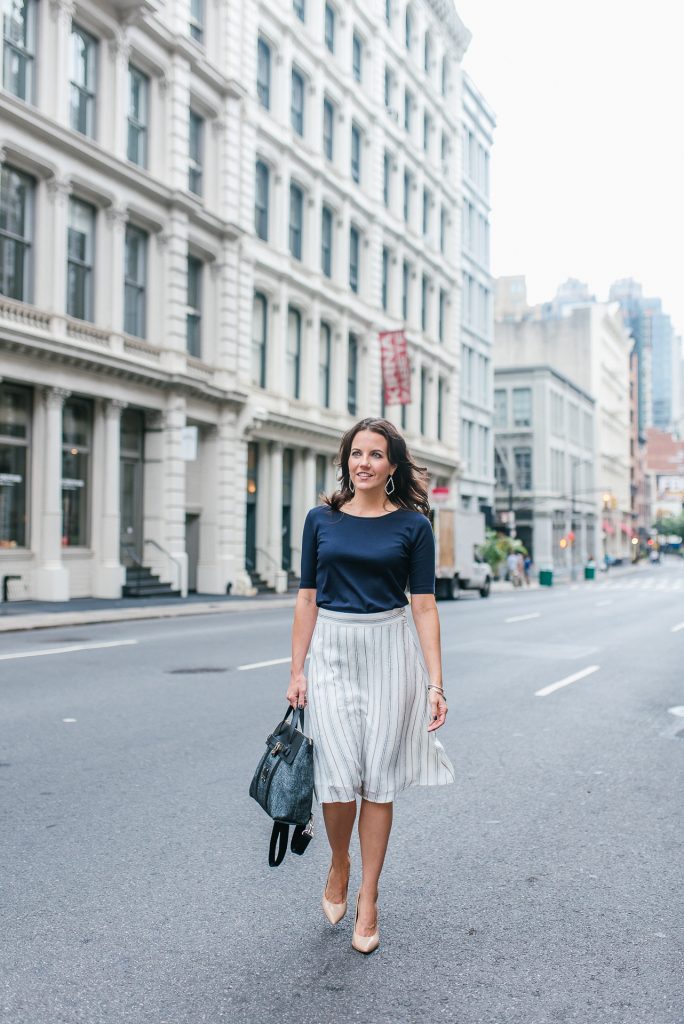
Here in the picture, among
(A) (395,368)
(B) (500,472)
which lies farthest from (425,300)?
(B) (500,472)

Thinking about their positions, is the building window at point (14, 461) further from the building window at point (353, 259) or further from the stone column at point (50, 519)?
the building window at point (353, 259)

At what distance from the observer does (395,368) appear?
3841 cm

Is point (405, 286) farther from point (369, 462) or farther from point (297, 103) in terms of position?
point (369, 462)

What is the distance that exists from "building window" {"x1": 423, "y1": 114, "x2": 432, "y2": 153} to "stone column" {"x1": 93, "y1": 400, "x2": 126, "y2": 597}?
2839cm

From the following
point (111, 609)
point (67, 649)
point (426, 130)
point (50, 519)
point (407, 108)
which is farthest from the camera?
point (426, 130)

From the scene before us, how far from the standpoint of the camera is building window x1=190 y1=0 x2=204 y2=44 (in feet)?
95.8

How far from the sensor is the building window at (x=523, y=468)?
247 ft

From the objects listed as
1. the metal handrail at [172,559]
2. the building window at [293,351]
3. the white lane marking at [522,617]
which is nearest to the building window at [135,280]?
the metal handrail at [172,559]

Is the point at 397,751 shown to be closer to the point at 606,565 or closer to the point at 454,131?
the point at 454,131

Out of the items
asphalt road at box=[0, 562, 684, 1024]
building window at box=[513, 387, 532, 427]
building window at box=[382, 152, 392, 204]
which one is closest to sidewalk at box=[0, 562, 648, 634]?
asphalt road at box=[0, 562, 684, 1024]

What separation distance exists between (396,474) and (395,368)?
3463cm

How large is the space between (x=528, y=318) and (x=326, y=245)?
211ft

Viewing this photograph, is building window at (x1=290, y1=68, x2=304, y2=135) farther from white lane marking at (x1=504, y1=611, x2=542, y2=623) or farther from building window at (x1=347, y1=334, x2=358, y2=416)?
white lane marking at (x1=504, y1=611, x2=542, y2=623)

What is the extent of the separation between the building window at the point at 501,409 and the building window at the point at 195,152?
49573 millimetres
